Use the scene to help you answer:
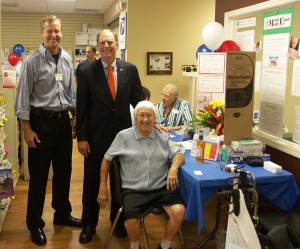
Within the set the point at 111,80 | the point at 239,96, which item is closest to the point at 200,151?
the point at 239,96

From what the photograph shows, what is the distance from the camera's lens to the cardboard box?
285cm

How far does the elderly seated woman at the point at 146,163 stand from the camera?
2641 mm

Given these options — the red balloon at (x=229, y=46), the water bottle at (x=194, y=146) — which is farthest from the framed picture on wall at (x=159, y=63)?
the water bottle at (x=194, y=146)

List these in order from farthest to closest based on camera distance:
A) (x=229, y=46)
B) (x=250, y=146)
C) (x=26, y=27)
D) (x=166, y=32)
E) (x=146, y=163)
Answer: (x=26, y=27)
(x=166, y=32)
(x=229, y=46)
(x=250, y=146)
(x=146, y=163)

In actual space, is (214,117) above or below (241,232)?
above

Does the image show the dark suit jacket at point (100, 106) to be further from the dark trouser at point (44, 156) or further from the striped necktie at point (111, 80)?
the dark trouser at point (44, 156)

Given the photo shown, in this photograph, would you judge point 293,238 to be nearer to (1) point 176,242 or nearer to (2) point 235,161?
(2) point 235,161

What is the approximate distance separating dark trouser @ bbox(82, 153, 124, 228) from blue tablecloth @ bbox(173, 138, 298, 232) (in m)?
0.69

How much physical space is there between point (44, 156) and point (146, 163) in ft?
2.88

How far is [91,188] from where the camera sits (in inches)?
117

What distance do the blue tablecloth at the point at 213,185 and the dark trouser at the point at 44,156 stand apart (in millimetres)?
1043

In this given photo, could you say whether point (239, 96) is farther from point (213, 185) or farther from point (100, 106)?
point (100, 106)

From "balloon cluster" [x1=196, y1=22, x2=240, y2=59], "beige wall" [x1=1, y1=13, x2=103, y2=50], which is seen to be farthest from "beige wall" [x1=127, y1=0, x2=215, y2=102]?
"beige wall" [x1=1, y1=13, x2=103, y2=50]

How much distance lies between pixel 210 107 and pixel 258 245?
1302mm
